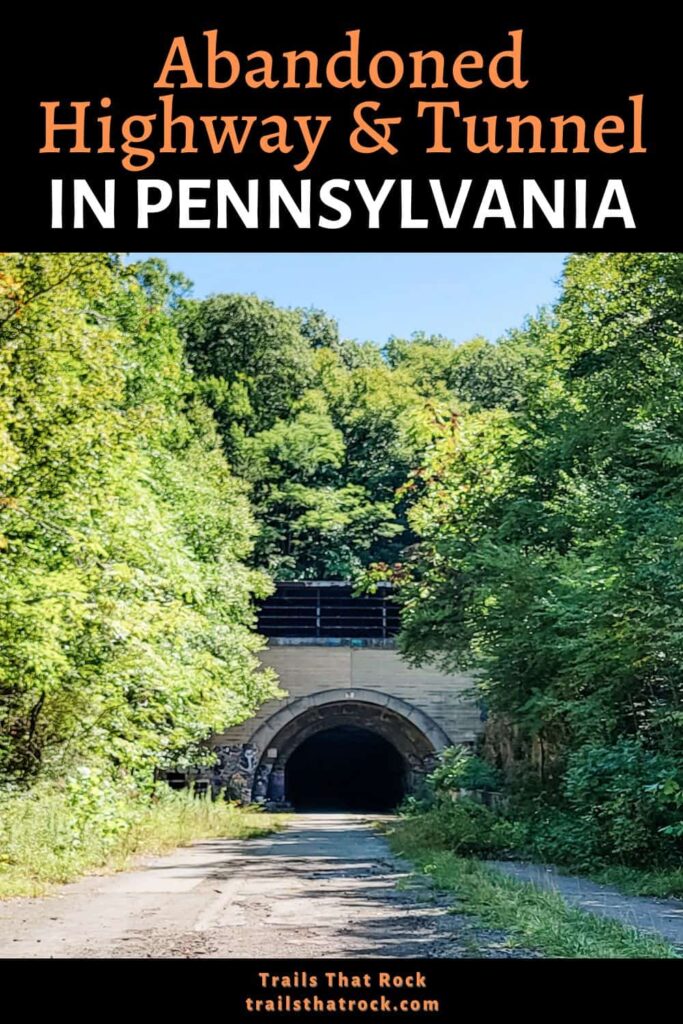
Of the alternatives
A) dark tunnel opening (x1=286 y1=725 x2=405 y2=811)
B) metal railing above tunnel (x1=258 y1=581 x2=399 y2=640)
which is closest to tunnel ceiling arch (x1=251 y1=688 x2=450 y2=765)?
metal railing above tunnel (x1=258 y1=581 x2=399 y2=640)

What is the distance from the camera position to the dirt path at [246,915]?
26.5ft

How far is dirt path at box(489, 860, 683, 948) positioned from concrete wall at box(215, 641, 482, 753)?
880 inches

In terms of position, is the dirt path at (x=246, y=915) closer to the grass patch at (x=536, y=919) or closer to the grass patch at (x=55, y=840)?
the grass patch at (x=536, y=919)

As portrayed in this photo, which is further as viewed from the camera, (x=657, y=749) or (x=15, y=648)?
(x=657, y=749)

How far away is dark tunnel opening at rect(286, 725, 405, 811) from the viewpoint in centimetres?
4562

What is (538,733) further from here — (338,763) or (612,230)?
(338,763)

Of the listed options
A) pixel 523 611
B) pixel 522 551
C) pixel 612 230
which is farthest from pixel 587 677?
pixel 612 230

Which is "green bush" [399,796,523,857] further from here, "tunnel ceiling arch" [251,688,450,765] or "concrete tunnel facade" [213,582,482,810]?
"concrete tunnel facade" [213,582,482,810]

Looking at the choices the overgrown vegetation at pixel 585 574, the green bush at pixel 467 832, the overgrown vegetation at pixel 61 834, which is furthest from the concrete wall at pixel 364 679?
the overgrown vegetation at pixel 61 834

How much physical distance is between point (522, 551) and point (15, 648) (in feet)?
29.1

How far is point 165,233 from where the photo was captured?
722 cm

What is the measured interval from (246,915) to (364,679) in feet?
90.2

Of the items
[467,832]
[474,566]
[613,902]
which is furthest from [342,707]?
[613,902]

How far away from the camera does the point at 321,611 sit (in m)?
39.4
